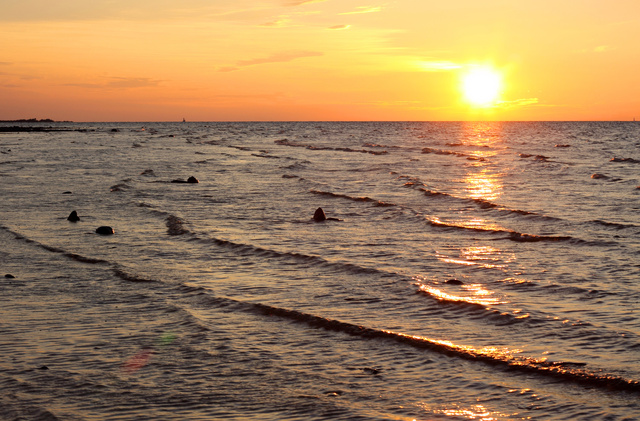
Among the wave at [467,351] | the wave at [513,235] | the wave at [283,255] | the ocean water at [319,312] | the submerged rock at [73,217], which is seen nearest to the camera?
the ocean water at [319,312]

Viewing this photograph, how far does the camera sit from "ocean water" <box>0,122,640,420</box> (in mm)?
7082

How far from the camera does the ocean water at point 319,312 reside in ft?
23.2

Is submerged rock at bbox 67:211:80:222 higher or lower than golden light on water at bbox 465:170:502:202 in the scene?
lower

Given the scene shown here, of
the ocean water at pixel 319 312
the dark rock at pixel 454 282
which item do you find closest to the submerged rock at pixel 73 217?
the ocean water at pixel 319 312

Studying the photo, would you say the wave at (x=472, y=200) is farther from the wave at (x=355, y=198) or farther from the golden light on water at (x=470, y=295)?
the golden light on water at (x=470, y=295)

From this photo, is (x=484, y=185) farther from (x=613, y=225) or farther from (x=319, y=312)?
(x=319, y=312)

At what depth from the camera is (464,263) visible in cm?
1394

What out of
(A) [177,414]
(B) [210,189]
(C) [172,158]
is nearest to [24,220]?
(B) [210,189]

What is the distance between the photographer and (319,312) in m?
10.2

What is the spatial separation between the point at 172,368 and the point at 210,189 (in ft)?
69.7

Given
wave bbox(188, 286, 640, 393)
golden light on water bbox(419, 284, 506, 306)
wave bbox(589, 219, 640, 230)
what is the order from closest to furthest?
wave bbox(188, 286, 640, 393)
golden light on water bbox(419, 284, 506, 306)
wave bbox(589, 219, 640, 230)

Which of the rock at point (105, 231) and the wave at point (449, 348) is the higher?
the rock at point (105, 231)

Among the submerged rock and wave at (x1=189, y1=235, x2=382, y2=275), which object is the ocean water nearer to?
wave at (x1=189, y1=235, x2=382, y2=275)

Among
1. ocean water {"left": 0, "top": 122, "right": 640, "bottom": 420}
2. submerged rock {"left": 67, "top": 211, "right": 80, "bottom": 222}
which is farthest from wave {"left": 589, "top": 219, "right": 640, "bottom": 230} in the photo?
submerged rock {"left": 67, "top": 211, "right": 80, "bottom": 222}
